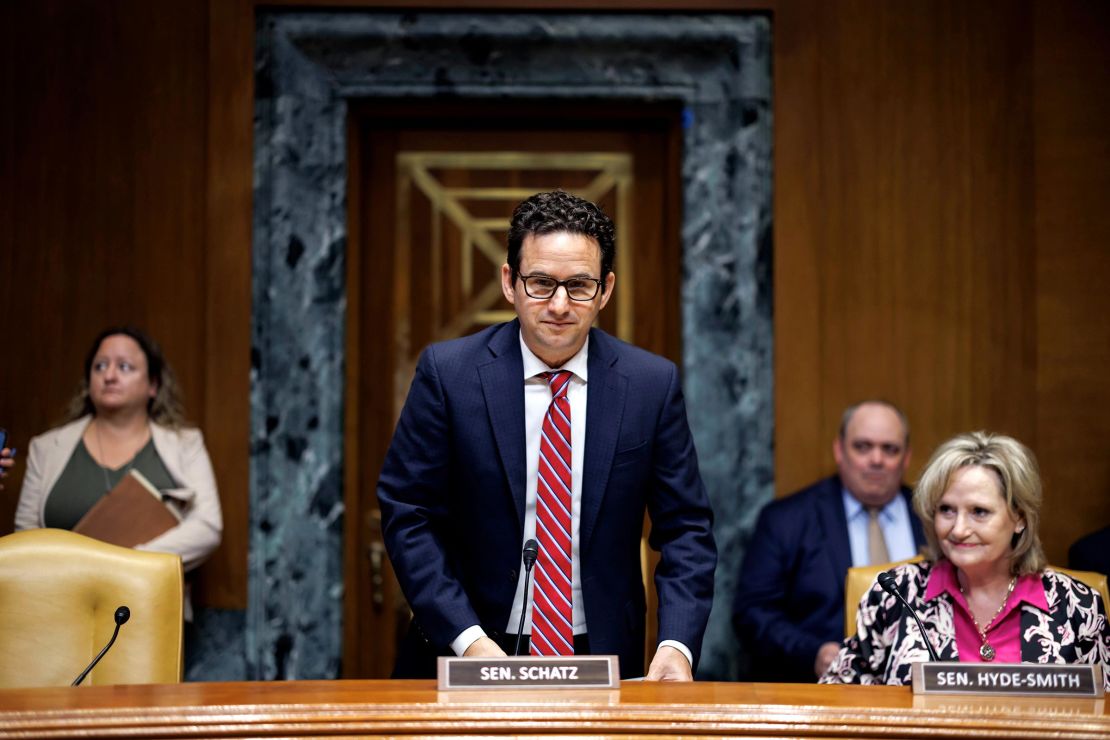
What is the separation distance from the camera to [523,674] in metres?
1.91

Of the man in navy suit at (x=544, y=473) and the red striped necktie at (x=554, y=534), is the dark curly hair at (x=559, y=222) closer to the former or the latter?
the man in navy suit at (x=544, y=473)

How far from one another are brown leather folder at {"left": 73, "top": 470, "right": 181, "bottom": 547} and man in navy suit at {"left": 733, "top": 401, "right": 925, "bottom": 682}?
5.71 feet

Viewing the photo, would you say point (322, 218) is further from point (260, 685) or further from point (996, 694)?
point (996, 694)

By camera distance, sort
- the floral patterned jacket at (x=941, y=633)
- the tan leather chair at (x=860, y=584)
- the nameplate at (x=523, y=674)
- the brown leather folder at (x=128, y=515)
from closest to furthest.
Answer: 1. the nameplate at (x=523, y=674)
2. the floral patterned jacket at (x=941, y=633)
3. the tan leather chair at (x=860, y=584)
4. the brown leather folder at (x=128, y=515)

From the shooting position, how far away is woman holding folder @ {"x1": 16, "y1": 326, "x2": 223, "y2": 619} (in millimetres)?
3736

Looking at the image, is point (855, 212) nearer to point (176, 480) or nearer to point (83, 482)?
point (176, 480)

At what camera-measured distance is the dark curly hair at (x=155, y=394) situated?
3898 millimetres

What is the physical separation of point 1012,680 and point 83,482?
277 cm

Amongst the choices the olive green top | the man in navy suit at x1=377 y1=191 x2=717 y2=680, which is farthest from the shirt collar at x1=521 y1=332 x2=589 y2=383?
the olive green top

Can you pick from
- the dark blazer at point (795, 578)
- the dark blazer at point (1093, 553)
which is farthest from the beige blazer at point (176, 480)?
the dark blazer at point (1093, 553)

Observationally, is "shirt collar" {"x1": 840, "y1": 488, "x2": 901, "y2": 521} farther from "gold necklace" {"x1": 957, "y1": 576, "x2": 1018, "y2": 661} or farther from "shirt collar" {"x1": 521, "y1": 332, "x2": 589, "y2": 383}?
"shirt collar" {"x1": 521, "y1": 332, "x2": 589, "y2": 383}

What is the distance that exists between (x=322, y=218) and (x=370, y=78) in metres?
0.48

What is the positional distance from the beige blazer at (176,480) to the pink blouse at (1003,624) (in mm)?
2219

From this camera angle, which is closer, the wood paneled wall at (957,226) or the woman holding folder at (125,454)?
the woman holding folder at (125,454)
